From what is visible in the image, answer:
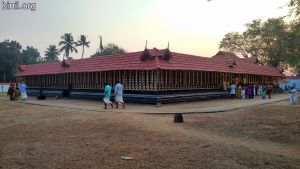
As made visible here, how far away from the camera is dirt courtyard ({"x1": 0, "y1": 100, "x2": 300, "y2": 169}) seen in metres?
7.09

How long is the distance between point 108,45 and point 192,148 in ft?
250

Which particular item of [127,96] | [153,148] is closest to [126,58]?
[127,96]

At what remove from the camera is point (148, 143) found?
8.94 metres

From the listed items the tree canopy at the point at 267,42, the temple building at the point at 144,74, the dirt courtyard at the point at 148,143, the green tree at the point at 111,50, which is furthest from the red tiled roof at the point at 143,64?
the green tree at the point at 111,50

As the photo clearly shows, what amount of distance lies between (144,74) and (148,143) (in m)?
13.5

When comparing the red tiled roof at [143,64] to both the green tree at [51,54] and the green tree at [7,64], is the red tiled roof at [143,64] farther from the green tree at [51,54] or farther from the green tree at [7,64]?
the green tree at [51,54]

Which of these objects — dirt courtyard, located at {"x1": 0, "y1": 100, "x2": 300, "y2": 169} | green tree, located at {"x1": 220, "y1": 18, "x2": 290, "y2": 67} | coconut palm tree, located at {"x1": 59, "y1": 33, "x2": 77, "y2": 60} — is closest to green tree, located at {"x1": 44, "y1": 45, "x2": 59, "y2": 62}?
coconut palm tree, located at {"x1": 59, "y1": 33, "x2": 77, "y2": 60}

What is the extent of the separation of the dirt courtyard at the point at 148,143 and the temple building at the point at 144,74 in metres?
8.80

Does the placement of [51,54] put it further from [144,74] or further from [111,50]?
[144,74]

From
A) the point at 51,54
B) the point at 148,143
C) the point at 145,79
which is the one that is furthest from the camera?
the point at 51,54

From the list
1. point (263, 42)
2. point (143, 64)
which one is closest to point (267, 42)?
point (263, 42)

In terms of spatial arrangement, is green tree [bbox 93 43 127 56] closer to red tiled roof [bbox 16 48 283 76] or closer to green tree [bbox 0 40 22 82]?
green tree [bbox 0 40 22 82]

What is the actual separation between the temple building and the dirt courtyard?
8799 millimetres

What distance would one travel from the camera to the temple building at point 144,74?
21997 mm
